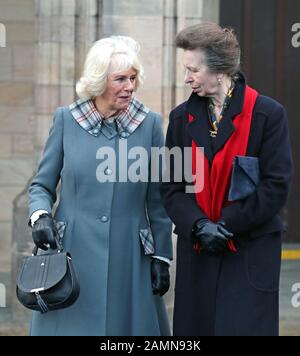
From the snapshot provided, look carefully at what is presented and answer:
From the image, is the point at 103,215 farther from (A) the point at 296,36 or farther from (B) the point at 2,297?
(A) the point at 296,36

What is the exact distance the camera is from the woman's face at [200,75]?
454 cm

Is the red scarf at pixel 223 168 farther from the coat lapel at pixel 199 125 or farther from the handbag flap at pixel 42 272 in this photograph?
the handbag flap at pixel 42 272

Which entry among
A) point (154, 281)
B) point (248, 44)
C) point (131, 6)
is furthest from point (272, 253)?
point (248, 44)

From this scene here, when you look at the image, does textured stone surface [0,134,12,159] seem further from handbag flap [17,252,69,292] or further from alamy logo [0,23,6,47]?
handbag flap [17,252,69,292]

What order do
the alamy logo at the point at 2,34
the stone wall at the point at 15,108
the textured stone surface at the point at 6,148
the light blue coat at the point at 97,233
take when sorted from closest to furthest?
the light blue coat at the point at 97,233
the alamy logo at the point at 2,34
the stone wall at the point at 15,108
the textured stone surface at the point at 6,148

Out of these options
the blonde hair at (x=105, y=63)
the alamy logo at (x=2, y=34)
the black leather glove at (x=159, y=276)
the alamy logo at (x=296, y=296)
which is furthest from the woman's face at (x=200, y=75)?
the alamy logo at (x=2, y=34)

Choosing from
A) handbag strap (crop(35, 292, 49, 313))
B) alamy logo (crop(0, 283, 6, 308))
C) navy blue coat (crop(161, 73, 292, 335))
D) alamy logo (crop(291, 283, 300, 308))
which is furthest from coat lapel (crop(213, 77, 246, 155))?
Answer: alamy logo (crop(0, 283, 6, 308))

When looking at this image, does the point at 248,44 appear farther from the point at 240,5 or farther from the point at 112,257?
the point at 112,257

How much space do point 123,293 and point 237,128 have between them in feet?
3.15

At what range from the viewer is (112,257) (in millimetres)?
4785

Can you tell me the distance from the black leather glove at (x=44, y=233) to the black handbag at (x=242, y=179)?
0.81 meters

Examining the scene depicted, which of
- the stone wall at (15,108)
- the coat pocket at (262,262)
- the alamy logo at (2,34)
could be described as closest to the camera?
the coat pocket at (262,262)

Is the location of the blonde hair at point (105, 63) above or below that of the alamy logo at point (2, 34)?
below

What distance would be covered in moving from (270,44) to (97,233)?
4.08m
